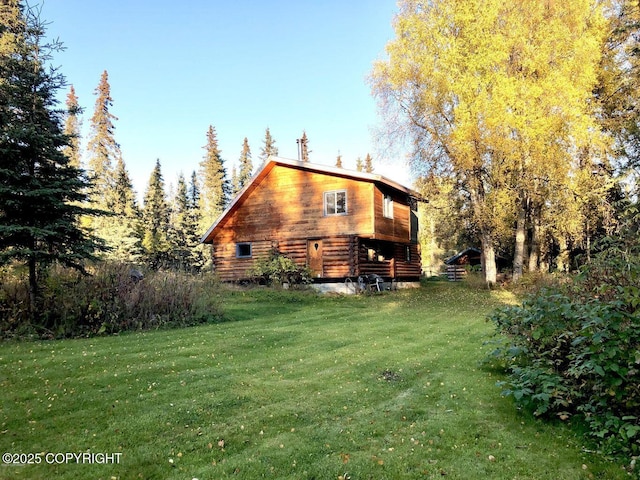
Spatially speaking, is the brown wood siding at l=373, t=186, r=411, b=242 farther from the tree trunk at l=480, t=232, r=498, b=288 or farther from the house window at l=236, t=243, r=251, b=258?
the house window at l=236, t=243, r=251, b=258

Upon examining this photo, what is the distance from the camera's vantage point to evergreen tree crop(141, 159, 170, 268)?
1384 inches

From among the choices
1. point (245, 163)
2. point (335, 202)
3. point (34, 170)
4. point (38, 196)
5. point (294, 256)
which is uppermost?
point (245, 163)

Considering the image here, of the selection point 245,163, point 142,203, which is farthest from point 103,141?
point 245,163

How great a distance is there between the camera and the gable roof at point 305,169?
20781 mm

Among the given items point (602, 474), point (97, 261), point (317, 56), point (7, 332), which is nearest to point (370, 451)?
point (602, 474)

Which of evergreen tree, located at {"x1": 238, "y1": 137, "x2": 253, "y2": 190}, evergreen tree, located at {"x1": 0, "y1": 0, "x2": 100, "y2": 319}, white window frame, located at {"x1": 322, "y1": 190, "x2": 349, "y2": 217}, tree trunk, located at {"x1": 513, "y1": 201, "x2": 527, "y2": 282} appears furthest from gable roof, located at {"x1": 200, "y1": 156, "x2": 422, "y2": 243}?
evergreen tree, located at {"x1": 238, "y1": 137, "x2": 253, "y2": 190}

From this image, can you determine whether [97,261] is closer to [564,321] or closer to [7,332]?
[7,332]

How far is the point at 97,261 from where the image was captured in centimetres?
1096

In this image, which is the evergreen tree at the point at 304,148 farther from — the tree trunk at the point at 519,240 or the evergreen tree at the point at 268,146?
the tree trunk at the point at 519,240

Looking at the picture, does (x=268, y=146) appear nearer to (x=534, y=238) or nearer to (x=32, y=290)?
(x=534, y=238)

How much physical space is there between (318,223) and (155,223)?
26436 millimetres

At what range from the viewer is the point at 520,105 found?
17188 millimetres

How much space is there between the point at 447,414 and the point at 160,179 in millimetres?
48624

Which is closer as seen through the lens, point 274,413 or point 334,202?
point 274,413
